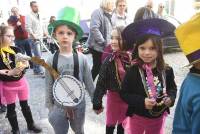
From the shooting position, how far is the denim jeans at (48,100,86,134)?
2.74m

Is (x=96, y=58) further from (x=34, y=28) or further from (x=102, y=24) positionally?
(x=34, y=28)

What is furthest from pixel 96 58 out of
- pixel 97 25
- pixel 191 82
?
pixel 191 82

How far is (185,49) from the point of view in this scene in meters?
1.76

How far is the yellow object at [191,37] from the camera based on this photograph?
5.52 feet

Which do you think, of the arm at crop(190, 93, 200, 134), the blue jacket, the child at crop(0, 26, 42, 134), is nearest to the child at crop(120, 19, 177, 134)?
the blue jacket

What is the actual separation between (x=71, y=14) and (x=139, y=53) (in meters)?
0.70

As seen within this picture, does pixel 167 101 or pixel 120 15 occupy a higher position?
pixel 120 15

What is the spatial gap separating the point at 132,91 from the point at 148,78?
168 millimetres

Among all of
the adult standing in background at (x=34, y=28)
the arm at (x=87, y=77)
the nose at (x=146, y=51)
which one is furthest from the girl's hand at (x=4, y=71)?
the adult standing in background at (x=34, y=28)

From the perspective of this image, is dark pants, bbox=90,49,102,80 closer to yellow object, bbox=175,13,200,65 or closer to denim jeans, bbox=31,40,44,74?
denim jeans, bbox=31,40,44,74

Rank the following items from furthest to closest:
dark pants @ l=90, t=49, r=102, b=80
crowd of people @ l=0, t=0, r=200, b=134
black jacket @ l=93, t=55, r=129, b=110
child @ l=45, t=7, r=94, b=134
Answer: dark pants @ l=90, t=49, r=102, b=80
black jacket @ l=93, t=55, r=129, b=110
child @ l=45, t=7, r=94, b=134
crowd of people @ l=0, t=0, r=200, b=134

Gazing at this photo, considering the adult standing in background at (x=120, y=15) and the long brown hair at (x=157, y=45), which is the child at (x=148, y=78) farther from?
the adult standing in background at (x=120, y=15)

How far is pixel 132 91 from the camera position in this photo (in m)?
2.50

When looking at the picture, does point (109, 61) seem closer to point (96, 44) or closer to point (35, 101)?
point (96, 44)
